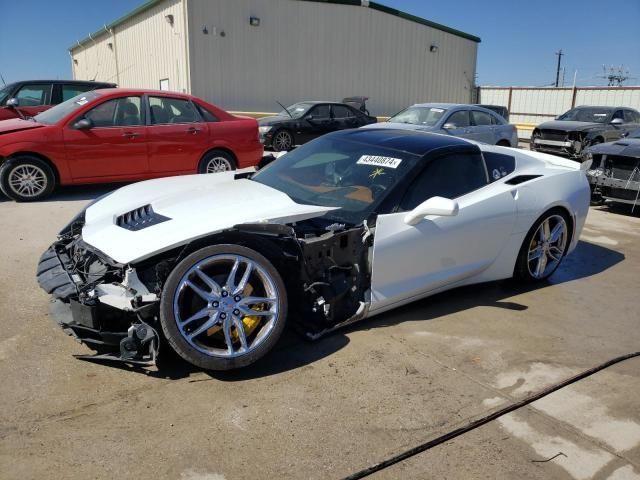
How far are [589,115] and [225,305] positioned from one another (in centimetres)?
1517

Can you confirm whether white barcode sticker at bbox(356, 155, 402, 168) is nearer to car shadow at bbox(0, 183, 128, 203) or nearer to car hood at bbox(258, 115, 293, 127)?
car shadow at bbox(0, 183, 128, 203)

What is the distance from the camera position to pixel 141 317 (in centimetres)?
293

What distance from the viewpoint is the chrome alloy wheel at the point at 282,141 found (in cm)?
1432

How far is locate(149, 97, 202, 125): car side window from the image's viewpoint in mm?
8055

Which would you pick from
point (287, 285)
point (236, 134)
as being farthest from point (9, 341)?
point (236, 134)

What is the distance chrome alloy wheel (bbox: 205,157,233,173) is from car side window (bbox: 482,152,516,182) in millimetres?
4939

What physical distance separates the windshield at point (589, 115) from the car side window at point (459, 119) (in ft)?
18.9

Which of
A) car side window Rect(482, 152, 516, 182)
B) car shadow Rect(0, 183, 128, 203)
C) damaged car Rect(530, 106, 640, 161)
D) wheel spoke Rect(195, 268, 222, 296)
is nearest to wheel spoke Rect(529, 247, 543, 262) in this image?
Answer: car side window Rect(482, 152, 516, 182)

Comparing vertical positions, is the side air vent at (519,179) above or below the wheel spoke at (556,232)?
above

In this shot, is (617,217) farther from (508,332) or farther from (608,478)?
(608,478)

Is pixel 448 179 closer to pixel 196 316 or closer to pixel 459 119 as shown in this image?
pixel 196 316

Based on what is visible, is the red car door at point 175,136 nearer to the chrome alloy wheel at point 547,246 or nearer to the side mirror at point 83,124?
the side mirror at point 83,124

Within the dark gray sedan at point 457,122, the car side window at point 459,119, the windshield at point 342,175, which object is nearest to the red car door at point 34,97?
the dark gray sedan at point 457,122

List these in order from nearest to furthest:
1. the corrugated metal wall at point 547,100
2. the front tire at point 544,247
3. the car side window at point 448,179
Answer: the car side window at point 448,179
the front tire at point 544,247
the corrugated metal wall at point 547,100
